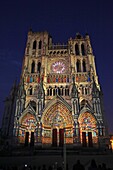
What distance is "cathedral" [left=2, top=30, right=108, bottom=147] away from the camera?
1005 inches

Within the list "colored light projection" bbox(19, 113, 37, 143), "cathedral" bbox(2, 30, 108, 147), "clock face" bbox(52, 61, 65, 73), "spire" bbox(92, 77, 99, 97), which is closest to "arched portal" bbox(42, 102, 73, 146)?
"cathedral" bbox(2, 30, 108, 147)

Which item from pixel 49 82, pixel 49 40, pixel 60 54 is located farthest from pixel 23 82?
pixel 49 40

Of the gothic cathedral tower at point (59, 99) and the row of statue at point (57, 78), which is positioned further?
the row of statue at point (57, 78)

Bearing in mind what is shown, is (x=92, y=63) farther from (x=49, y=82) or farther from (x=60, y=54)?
(x=49, y=82)

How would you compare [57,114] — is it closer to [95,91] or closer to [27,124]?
[27,124]

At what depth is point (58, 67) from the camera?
3269 cm

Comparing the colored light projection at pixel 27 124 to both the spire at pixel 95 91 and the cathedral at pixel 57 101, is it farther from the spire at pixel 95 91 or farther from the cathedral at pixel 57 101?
the spire at pixel 95 91

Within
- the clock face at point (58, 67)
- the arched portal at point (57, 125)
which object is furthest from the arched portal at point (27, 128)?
the clock face at point (58, 67)

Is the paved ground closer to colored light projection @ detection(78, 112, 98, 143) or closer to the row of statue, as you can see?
colored light projection @ detection(78, 112, 98, 143)

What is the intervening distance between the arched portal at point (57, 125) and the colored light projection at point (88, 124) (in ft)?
6.05

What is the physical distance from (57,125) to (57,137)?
77.4 inches

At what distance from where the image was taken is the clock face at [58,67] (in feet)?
106

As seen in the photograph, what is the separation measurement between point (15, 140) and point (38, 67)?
51.2 ft

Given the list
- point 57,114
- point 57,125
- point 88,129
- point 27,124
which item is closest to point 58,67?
point 57,114
